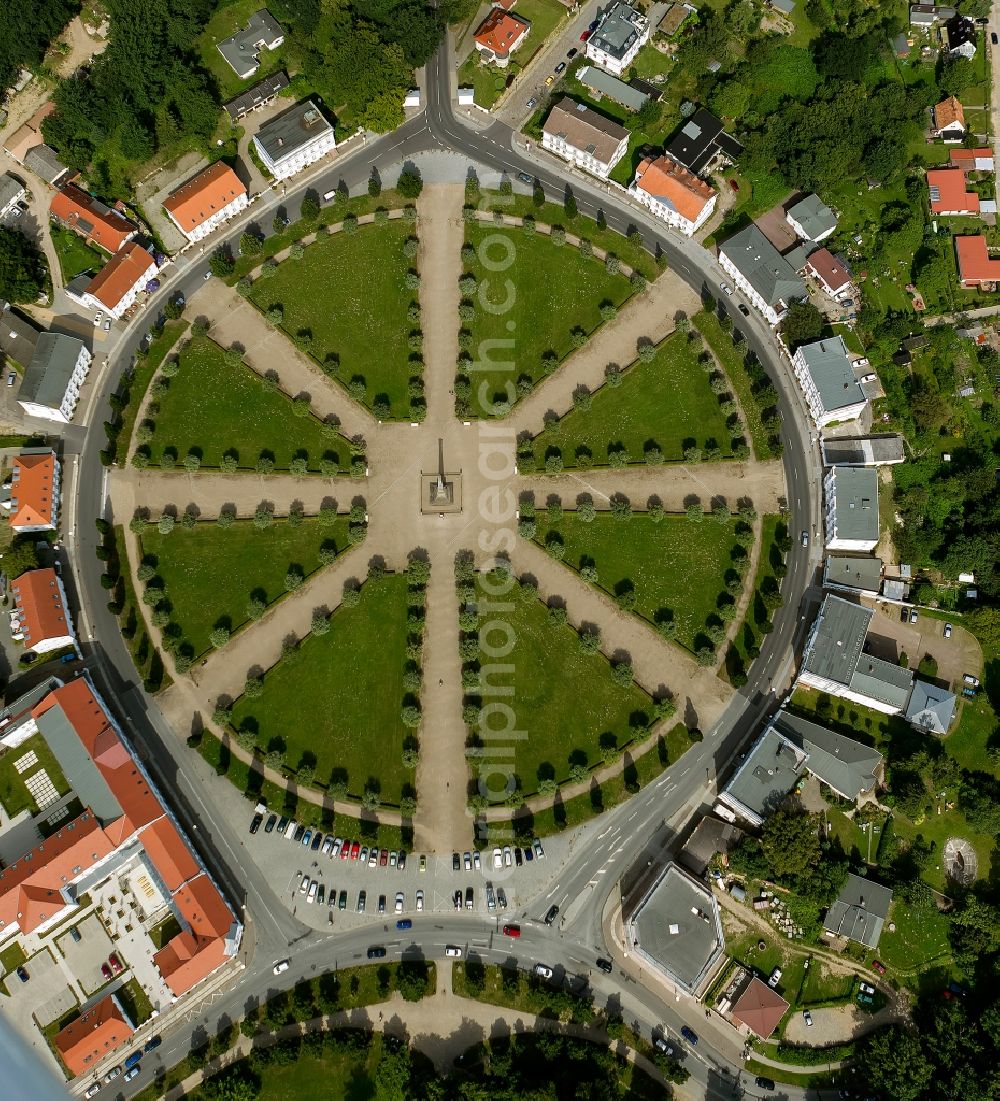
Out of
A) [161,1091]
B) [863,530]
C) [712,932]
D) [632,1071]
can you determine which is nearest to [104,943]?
[161,1091]

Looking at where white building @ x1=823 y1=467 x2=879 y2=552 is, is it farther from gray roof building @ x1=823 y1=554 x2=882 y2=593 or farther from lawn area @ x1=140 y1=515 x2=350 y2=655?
lawn area @ x1=140 y1=515 x2=350 y2=655

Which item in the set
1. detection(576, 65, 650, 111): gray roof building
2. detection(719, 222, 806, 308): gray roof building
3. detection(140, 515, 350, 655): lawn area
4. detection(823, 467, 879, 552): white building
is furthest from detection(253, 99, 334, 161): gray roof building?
detection(823, 467, 879, 552): white building

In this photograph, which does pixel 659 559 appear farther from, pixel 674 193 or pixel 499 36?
pixel 499 36

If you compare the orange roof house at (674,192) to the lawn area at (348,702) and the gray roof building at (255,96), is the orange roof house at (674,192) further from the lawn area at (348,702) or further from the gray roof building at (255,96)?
the lawn area at (348,702)

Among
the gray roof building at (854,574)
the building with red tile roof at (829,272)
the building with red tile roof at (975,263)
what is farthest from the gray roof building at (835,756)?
the building with red tile roof at (975,263)

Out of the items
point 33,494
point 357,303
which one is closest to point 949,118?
point 357,303

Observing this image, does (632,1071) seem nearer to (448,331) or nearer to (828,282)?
(448,331)
